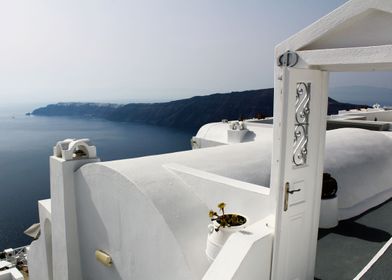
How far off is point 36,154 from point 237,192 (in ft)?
287

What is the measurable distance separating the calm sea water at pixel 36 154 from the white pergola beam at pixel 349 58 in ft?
143

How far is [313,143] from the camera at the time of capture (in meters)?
4.11

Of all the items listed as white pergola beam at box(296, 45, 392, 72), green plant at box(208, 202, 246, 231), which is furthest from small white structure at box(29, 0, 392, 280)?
green plant at box(208, 202, 246, 231)

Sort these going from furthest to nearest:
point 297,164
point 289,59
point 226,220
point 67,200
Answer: point 67,200 < point 226,220 < point 297,164 < point 289,59

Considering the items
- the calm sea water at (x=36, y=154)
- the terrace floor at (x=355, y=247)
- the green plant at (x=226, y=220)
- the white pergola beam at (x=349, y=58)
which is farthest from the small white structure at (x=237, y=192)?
the calm sea water at (x=36, y=154)

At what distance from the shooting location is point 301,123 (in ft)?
12.9

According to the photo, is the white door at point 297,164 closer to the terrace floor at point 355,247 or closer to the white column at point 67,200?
the terrace floor at point 355,247

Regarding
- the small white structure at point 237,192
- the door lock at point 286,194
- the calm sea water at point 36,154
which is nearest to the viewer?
the small white structure at point 237,192

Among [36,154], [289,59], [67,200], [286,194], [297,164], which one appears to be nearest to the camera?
[289,59]

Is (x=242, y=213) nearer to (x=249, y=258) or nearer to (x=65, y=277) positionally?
(x=249, y=258)

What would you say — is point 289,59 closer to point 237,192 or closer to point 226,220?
point 226,220

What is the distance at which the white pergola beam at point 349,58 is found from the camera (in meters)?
3.06

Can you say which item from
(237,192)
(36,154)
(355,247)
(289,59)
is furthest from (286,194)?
(36,154)

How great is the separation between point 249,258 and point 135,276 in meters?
2.78
